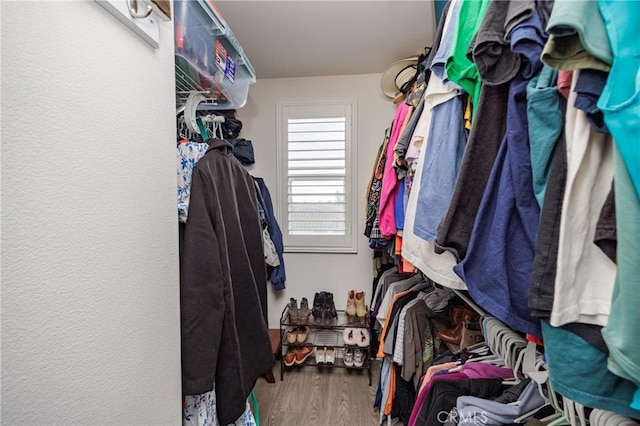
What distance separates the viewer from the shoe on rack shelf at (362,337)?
6.71 feet

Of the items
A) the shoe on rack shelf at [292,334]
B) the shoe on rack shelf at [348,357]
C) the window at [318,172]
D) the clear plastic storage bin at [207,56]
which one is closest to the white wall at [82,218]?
the clear plastic storage bin at [207,56]

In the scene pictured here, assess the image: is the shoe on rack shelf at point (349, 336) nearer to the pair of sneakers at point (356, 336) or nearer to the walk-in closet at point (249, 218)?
the pair of sneakers at point (356, 336)

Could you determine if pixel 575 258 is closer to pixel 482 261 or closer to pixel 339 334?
pixel 482 261

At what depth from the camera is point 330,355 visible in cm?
213

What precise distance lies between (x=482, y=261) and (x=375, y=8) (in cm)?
157

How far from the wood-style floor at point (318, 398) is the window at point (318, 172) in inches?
36.9

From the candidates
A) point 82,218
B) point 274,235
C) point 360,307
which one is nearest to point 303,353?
point 360,307

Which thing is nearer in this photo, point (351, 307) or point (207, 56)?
point (207, 56)

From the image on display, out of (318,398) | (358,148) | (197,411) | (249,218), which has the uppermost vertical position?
(358,148)

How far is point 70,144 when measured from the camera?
492 mm

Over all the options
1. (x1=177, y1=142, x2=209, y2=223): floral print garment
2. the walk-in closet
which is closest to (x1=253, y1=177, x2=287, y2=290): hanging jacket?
the walk-in closet

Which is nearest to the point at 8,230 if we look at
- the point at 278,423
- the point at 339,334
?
the point at 278,423

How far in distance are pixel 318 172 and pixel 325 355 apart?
55.7 inches

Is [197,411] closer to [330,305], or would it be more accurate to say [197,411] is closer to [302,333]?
[302,333]
